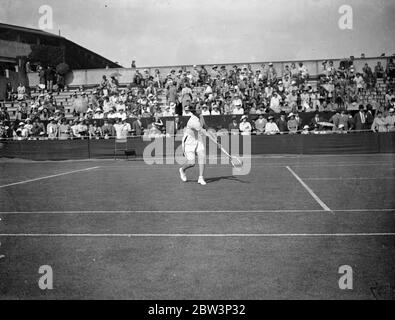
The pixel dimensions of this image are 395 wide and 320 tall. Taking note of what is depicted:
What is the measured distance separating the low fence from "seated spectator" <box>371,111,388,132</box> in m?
0.48

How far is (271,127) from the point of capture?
22953mm

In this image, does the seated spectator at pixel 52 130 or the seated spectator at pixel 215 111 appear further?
the seated spectator at pixel 52 130

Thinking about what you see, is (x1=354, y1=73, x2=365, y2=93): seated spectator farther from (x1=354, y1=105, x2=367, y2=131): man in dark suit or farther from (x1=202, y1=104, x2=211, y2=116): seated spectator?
(x1=202, y1=104, x2=211, y2=116): seated spectator

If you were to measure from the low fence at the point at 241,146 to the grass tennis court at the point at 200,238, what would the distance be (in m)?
9.06

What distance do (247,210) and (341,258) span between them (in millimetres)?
3366

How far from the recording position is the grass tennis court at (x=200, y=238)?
16.3 feet

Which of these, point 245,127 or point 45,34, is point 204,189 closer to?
point 245,127

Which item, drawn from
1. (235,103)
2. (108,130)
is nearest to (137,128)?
(108,130)

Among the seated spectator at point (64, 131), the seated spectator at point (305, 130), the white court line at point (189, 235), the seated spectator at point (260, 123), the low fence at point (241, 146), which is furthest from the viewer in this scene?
the seated spectator at point (64, 131)

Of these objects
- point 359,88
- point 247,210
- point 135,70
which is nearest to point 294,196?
point 247,210

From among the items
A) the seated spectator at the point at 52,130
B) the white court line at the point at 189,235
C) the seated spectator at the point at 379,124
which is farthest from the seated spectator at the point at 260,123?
the white court line at the point at 189,235

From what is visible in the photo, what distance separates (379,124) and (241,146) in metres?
6.74

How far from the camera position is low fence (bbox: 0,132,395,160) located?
72.4 ft

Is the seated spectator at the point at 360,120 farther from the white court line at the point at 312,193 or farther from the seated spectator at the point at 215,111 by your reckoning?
the white court line at the point at 312,193
